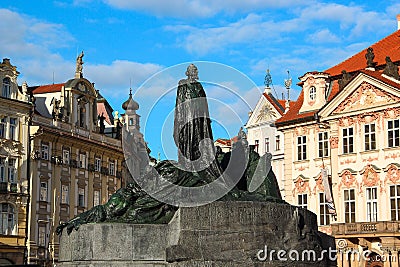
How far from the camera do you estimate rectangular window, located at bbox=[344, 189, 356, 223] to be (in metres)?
34.0

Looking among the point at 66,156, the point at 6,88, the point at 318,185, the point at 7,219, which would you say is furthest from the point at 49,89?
the point at 318,185

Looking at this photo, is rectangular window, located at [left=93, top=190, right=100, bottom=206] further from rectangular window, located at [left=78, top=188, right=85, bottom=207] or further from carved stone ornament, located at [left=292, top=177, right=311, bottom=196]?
carved stone ornament, located at [left=292, top=177, right=311, bottom=196]

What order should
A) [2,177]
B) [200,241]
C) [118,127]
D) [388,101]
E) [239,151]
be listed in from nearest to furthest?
[200,241] → [239,151] → [388,101] → [2,177] → [118,127]

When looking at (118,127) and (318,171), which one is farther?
(118,127)

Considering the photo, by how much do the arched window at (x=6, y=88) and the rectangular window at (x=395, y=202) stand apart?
18.9 metres

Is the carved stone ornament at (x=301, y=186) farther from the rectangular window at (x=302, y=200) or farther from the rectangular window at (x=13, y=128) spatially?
the rectangular window at (x=13, y=128)

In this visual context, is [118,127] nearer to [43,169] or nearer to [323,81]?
[43,169]

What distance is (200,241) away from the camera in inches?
509

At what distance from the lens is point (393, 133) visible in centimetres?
3275

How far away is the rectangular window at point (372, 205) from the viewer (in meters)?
33.0

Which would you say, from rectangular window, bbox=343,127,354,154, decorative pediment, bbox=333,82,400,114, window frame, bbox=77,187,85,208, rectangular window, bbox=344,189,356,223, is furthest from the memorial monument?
window frame, bbox=77,187,85,208

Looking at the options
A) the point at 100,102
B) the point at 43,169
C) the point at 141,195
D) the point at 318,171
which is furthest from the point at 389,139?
the point at 100,102

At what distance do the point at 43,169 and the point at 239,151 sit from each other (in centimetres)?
2704

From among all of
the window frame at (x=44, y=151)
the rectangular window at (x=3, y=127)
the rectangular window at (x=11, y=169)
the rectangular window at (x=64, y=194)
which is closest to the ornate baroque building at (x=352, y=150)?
the window frame at (x=44, y=151)
